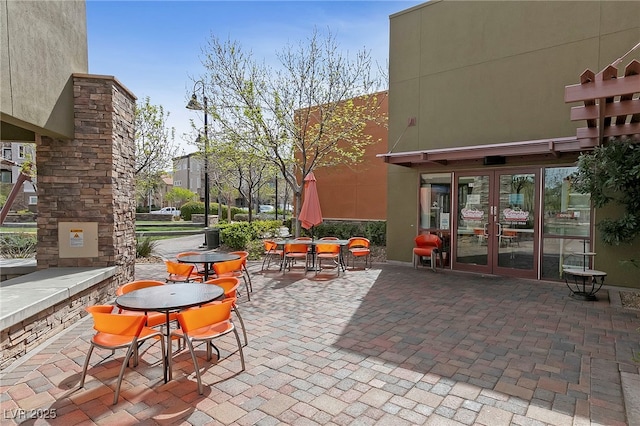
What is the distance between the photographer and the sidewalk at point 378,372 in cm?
277

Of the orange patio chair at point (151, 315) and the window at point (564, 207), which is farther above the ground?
the window at point (564, 207)

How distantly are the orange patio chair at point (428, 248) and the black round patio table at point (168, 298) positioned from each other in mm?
5930

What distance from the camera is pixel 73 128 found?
5828mm

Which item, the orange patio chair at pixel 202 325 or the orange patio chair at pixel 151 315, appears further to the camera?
the orange patio chair at pixel 151 315

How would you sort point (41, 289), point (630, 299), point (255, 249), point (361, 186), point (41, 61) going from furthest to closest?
1. point (361, 186)
2. point (255, 249)
3. point (630, 299)
4. point (41, 61)
5. point (41, 289)

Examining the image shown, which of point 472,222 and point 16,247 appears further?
point 16,247

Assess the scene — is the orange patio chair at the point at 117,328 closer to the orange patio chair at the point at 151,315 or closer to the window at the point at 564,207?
the orange patio chair at the point at 151,315

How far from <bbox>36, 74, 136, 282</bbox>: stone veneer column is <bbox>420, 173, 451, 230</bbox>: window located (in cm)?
706

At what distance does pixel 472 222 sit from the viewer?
8.59 m

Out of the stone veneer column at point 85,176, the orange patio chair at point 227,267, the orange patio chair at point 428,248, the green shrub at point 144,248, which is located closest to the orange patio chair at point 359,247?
the orange patio chair at point 428,248

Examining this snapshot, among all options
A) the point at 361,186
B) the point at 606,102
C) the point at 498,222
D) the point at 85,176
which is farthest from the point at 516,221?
the point at 85,176

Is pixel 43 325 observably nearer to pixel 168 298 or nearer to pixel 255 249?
pixel 168 298

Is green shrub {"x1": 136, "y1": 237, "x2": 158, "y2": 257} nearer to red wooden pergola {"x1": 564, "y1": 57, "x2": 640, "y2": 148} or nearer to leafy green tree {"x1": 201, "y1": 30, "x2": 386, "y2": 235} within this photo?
leafy green tree {"x1": 201, "y1": 30, "x2": 386, "y2": 235}

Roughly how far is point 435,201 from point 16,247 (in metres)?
10.6
